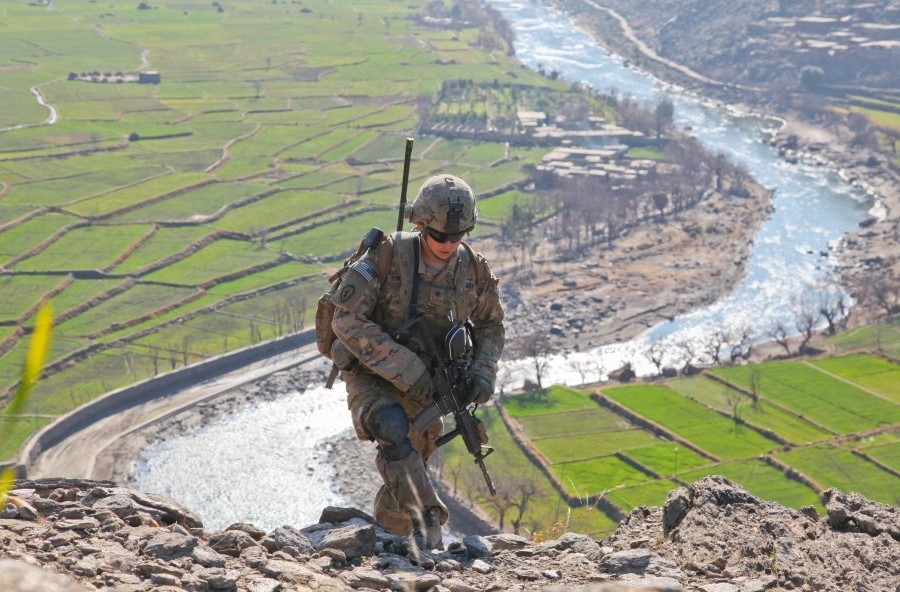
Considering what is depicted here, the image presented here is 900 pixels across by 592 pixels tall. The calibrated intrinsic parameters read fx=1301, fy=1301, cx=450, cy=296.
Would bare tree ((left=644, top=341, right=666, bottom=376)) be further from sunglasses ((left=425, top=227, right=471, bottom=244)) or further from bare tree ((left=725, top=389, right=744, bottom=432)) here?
sunglasses ((left=425, top=227, right=471, bottom=244))

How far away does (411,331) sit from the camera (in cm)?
1246

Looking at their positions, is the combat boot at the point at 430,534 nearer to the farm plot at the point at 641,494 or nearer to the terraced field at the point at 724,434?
the terraced field at the point at 724,434

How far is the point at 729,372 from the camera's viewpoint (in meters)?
66.9

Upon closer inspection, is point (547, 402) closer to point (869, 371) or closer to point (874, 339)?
point (869, 371)

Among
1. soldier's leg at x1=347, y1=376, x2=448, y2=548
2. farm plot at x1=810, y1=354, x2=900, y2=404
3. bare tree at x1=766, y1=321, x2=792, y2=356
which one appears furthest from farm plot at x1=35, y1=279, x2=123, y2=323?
soldier's leg at x1=347, y1=376, x2=448, y2=548

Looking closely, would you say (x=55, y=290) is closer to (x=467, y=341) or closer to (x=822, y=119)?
(x=467, y=341)

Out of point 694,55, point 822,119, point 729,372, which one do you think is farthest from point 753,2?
point 729,372

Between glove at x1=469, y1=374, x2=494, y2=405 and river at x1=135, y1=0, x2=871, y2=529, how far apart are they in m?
39.0

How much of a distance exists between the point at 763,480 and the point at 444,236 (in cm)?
4392

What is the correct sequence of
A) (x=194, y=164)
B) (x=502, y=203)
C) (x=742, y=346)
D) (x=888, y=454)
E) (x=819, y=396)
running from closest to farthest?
(x=888, y=454) → (x=819, y=396) → (x=742, y=346) → (x=502, y=203) → (x=194, y=164)

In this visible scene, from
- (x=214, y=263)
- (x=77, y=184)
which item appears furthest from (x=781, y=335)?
(x=77, y=184)

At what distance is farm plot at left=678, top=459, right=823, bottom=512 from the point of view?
51219 millimetres

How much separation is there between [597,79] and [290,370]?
3374 inches

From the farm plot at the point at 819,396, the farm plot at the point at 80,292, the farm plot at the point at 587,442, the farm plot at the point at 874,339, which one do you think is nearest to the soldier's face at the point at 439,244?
the farm plot at the point at 587,442
